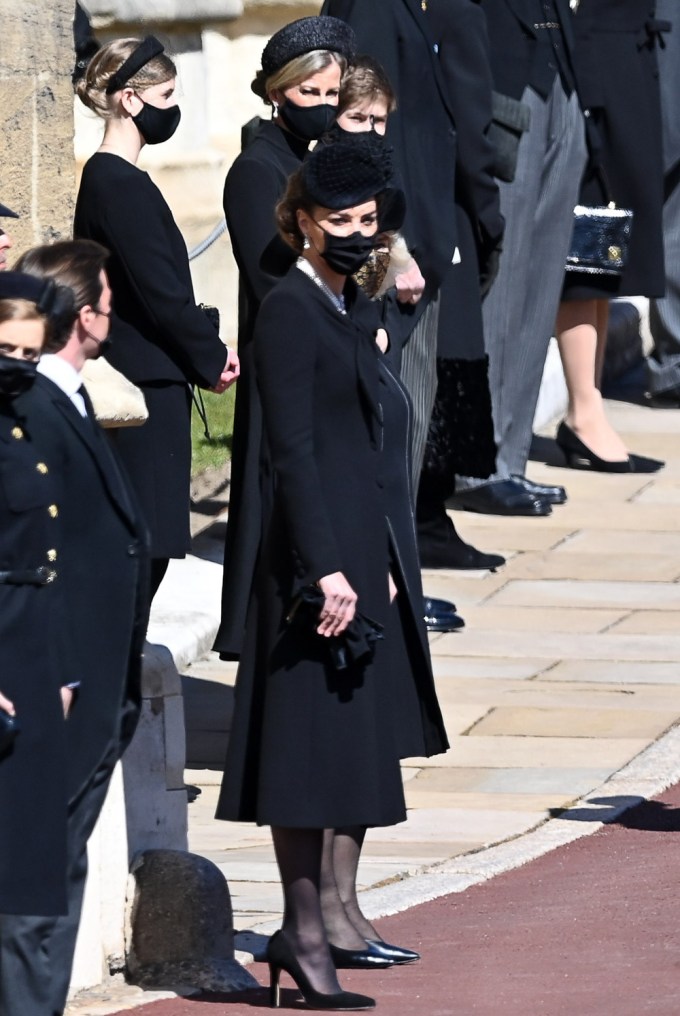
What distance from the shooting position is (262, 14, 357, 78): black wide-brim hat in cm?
662

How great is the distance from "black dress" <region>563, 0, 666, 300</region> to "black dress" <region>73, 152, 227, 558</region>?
430 centimetres

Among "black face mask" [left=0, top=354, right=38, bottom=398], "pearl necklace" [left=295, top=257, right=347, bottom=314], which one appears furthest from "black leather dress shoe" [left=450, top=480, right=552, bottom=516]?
"black face mask" [left=0, top=354, right=38, bottom=398]

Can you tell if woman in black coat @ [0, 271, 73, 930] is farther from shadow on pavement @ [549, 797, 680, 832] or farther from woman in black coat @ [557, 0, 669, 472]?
woman in black coat @ [557, 0, 669, 472]

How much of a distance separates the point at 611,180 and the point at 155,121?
4646 mm

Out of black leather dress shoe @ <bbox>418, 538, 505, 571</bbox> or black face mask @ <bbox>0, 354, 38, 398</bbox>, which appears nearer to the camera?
black face mask @ <bbox>0, 354, 38, 398</bbox>

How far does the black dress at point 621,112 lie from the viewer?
10688 mm

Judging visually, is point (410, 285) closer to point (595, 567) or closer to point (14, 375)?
point (595, 567)

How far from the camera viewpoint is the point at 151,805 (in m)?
5.75

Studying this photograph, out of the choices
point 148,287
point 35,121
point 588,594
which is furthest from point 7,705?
point 588,594

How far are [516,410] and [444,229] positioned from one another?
227cm

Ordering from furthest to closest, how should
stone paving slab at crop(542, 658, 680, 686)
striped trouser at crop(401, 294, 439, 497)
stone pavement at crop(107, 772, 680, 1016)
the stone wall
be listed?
striped trouser at crop(401, 294, 439, 497), stone paving slab at crop(542, 658, 680, 686), the stone wall, stone pavement at crop(107, 772, 680, 1016)

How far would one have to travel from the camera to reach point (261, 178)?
22.2 ft

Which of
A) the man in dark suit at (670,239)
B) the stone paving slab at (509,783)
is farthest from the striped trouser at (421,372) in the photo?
the man in dark suit at (670,239)

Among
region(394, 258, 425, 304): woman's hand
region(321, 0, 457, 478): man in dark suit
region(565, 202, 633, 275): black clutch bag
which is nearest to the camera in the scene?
region(394, 258, 425, 304): woman's hand
